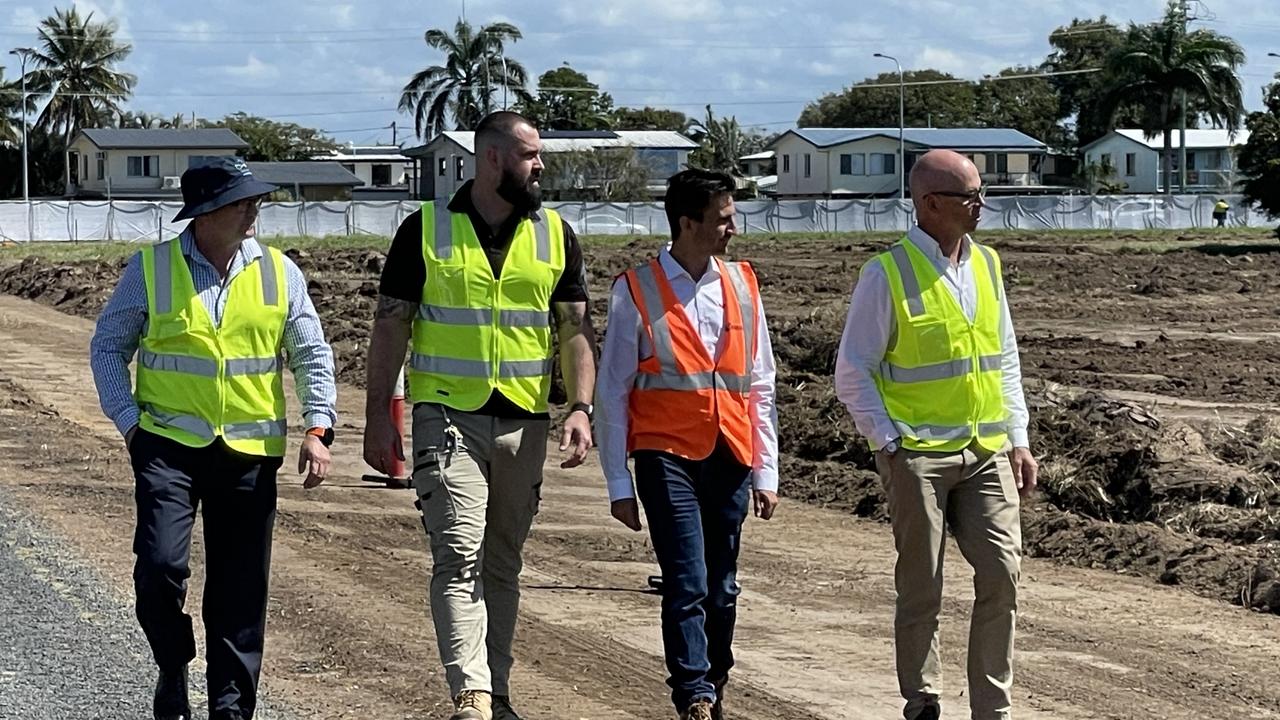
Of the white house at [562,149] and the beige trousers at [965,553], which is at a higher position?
the white house at [562,149]

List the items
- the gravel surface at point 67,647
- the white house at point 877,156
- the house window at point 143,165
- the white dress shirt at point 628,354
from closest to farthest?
the white dress shirt at point 628,354 < the gravel surface at point 67,647 < the house window at point 143,165 < the white house at point 877,156

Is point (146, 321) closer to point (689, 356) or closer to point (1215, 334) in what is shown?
point (689, 356)

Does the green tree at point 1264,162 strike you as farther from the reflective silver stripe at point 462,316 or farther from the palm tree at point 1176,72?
the reflective silver stripe at point 462,316

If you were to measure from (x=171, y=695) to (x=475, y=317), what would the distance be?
1594 mm

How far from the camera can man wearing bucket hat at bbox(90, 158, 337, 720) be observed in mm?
5977

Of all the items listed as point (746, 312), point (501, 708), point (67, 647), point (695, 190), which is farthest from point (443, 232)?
point (67, 647)

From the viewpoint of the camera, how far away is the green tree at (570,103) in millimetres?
122500

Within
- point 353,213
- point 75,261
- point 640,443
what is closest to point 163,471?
point 640,443

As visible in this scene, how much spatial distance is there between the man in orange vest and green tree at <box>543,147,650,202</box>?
266 ft

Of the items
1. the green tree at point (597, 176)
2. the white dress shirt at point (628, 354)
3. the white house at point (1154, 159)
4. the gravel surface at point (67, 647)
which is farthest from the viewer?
the white house at point (1154, 159)

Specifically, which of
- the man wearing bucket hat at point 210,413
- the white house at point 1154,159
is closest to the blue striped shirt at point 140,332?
the man wearing bucket hat at point 210,413

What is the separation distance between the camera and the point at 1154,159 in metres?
110

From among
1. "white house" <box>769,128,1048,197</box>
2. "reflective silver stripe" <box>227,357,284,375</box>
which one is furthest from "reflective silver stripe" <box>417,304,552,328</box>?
"white house" <box>769,128,1048,197</box>

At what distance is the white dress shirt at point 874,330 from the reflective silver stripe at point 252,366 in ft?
6.27
